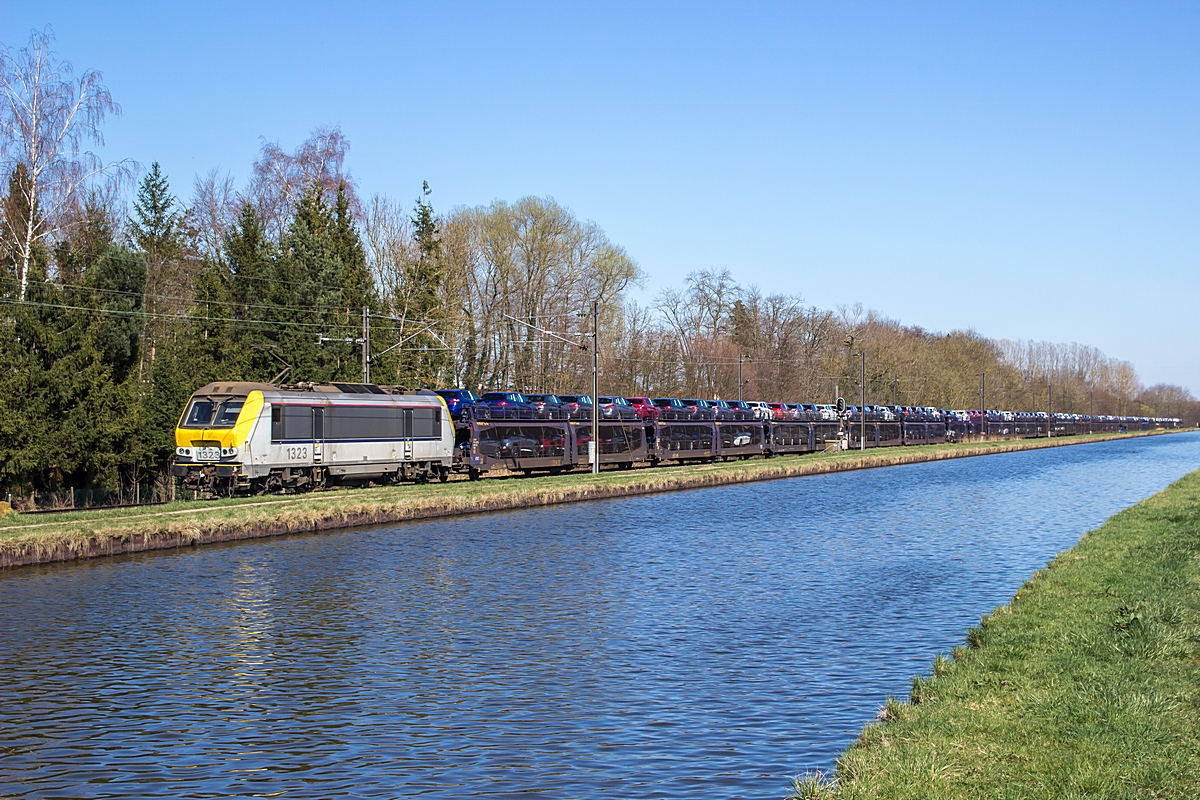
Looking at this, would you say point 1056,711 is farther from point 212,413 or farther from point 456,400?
point 456,400

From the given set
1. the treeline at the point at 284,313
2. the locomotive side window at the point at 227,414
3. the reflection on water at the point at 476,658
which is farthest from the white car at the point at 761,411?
the reflection on water at the point at 476,658

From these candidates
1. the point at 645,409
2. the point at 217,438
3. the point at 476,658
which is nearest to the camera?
the point at 476,658

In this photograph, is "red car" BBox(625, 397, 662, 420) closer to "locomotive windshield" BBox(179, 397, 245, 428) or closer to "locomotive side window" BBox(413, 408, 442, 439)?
"locomotive side window" BBox(413, 408, 442, 439)

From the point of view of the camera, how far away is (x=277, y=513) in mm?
28609

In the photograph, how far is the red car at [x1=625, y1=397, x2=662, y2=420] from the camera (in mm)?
59997

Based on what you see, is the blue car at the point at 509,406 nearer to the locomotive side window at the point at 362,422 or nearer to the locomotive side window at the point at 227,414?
the locomotive side window at the point at 362,422

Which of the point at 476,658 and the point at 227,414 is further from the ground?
the point at 227,414

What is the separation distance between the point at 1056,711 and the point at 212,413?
3079 cm

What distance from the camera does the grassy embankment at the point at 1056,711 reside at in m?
7.76

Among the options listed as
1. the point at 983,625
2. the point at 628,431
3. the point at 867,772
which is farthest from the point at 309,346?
the point at 867,772

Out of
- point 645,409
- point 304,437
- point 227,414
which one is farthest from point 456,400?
point 645,409

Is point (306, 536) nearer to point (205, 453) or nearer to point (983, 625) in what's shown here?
point (205, 453)

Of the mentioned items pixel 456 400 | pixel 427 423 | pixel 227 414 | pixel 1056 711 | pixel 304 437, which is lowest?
pixel 1056 711

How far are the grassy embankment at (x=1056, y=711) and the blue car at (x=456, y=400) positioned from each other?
3298 cm
